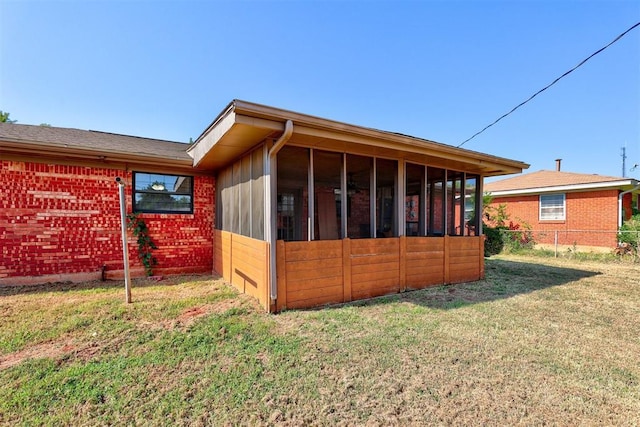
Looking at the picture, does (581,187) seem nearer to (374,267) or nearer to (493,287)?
(493,287)

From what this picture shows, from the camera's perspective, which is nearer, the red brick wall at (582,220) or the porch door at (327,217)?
the porch door at (327,217)

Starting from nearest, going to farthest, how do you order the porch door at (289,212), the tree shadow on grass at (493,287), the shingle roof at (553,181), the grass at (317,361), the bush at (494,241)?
the grass at (317,361) → the tree shadow on grass at (493,287) → the porch door at (289,212) → the shingle roof at (553,181) → the bush at (494,241)

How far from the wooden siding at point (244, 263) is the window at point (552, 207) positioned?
533 inches

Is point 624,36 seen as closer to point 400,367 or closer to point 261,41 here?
point 400,367

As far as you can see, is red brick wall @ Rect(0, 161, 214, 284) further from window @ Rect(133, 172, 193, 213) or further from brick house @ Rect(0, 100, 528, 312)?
window @ Rect(133, 172, 193, 213)

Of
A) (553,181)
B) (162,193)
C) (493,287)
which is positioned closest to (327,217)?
(493,287)

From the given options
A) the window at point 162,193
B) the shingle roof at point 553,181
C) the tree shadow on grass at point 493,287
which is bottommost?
the tree shadow on grass at point 493,287

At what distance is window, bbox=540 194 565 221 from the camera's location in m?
11.9

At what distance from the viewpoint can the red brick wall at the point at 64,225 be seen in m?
5.21

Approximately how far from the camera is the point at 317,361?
8.90 feet

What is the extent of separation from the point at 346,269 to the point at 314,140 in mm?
2111

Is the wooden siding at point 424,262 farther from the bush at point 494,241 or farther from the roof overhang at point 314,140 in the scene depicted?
the bush at point 494,241

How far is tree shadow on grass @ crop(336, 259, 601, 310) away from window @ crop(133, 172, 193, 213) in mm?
4690

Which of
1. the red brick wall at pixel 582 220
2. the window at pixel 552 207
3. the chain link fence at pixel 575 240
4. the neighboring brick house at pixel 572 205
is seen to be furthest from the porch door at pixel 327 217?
the window at pixel 552 207
